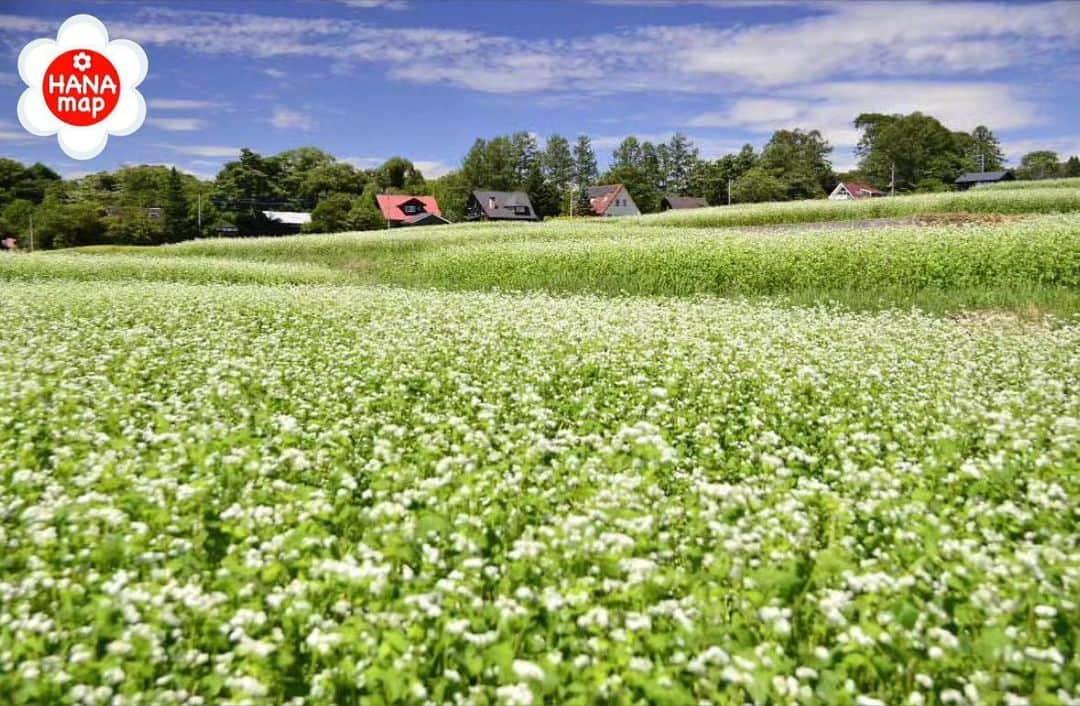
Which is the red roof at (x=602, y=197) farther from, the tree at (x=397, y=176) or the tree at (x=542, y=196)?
the tree at (x=397, y=176)

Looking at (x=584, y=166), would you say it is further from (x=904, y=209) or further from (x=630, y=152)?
(x=904, y=209)

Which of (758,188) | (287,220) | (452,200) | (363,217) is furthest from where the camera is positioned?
(758,188)

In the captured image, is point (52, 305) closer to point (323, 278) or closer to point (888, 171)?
point (323, 278)

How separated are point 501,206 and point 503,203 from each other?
737 millimetres

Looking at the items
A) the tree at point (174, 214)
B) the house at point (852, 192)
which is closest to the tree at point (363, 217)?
the tree at point (174, 214)

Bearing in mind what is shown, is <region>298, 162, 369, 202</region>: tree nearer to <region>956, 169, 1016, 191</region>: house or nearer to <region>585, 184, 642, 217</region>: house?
<region>585, 184, 642, 217</region>: house

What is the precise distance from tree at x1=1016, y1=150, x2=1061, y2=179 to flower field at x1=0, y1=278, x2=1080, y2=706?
627 ft

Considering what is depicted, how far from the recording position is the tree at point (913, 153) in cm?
13350

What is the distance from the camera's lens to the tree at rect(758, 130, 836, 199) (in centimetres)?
12600

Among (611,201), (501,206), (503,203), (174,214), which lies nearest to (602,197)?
(611,201)

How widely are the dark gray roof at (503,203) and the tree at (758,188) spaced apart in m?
40.5

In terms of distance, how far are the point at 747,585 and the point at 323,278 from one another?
91.0 ft

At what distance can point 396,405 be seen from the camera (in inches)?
346

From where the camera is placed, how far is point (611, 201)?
113 metres
